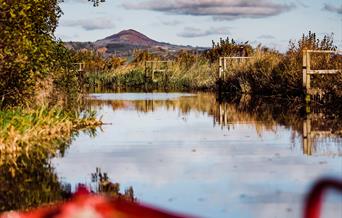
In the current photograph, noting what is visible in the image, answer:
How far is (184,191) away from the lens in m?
10.9

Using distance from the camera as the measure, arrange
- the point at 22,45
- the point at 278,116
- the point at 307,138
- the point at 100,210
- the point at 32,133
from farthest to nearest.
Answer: the point at 278,116
the point at 307,138
the point at 22,45
the point at 32,133
the point at 100,210

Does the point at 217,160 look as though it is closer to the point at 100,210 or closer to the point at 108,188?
the point at 108,188

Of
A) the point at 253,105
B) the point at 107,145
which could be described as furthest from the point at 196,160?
the point at 253,105

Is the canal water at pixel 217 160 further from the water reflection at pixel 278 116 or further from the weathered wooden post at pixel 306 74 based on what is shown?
the weathered wooden post at pixel 306 74

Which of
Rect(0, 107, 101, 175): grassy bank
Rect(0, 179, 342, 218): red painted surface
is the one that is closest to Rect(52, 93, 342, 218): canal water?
Rect(0, 107, 101, 175): grassy bank

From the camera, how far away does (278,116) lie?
25.9m

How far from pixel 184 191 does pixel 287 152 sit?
5133 millimetres

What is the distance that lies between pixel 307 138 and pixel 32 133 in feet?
19.1

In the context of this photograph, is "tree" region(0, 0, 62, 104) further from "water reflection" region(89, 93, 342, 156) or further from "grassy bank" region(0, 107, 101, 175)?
"water reflection" region(89, 93, 342, 156)

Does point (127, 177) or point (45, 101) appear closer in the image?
point (127, 177)

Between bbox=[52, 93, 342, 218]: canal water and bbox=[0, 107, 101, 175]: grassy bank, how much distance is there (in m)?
0.48

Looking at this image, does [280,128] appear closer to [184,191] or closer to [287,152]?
[287,152]

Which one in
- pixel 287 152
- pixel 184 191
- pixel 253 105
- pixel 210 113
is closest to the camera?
pixel 184 191

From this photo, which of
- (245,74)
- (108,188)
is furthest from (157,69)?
(108,188)
